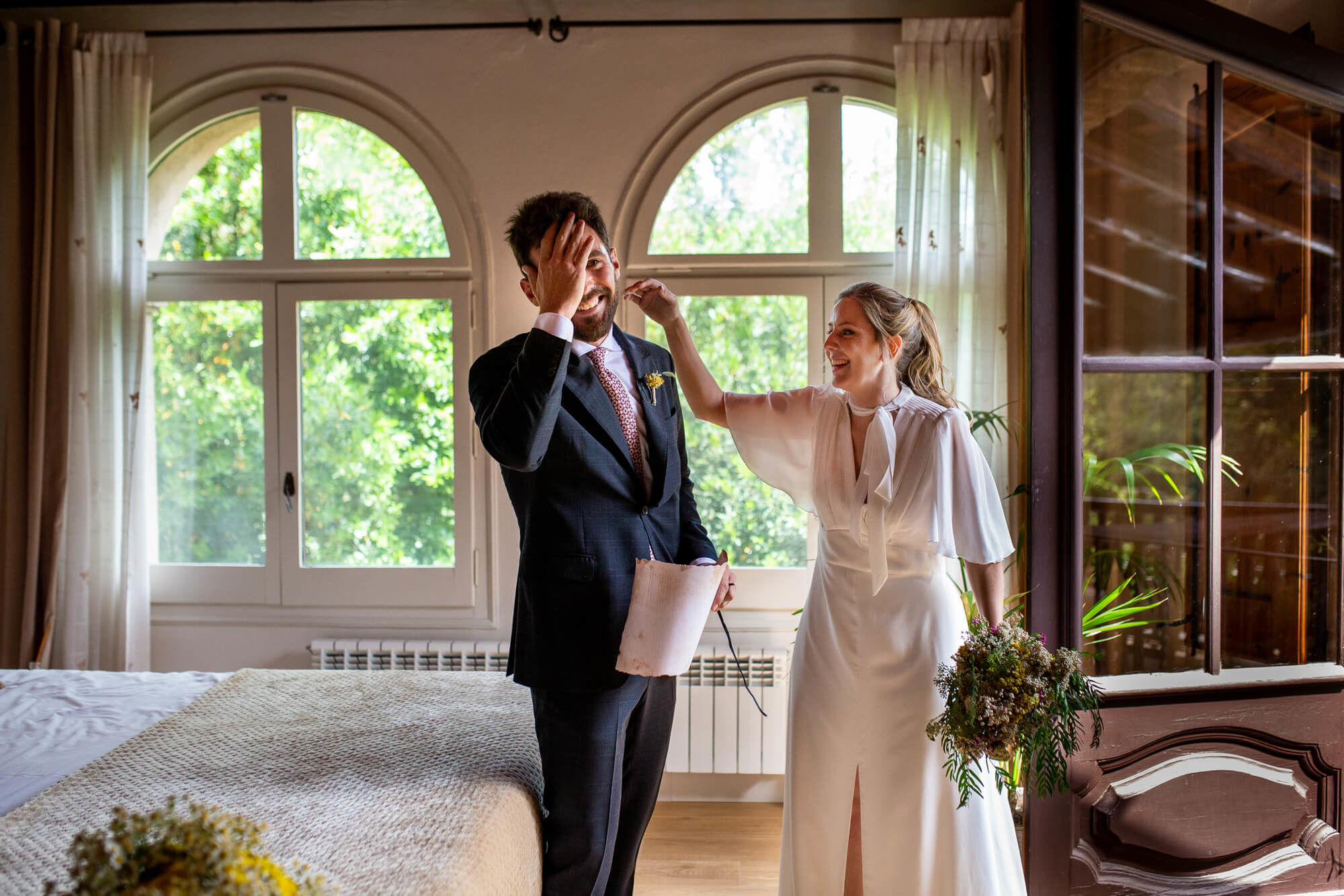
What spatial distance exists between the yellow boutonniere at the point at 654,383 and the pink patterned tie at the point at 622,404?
1.9 inches

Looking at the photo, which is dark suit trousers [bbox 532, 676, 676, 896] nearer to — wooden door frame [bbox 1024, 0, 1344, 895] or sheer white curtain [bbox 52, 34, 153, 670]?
wooden door frame [bbox 1024, 0, 1344, 895]

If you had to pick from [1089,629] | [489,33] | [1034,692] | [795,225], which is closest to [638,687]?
[1034,692]

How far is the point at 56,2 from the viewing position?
306 cm

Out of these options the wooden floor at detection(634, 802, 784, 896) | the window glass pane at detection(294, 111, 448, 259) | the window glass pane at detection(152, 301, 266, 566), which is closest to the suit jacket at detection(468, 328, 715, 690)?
the wooden floor at detection(634, 802, 784, 896)

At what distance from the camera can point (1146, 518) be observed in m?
2.33

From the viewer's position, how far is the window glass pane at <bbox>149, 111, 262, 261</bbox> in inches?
123

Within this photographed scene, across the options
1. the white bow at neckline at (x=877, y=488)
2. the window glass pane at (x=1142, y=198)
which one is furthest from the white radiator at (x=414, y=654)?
the window glass pane at (x=1142, y=198)

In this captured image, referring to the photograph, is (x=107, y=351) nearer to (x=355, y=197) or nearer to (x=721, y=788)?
(x=355, y=197)

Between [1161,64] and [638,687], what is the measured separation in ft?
7.16

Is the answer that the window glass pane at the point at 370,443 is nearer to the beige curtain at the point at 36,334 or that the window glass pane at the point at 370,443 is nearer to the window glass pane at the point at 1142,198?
the beige curtain at the point at 36,334

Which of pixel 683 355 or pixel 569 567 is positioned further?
pixel 683 355

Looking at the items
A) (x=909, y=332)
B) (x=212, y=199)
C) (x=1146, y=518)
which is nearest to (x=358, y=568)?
(x=212, y=199)

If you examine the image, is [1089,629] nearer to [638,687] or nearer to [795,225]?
[638,687]

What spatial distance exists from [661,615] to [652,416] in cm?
40
